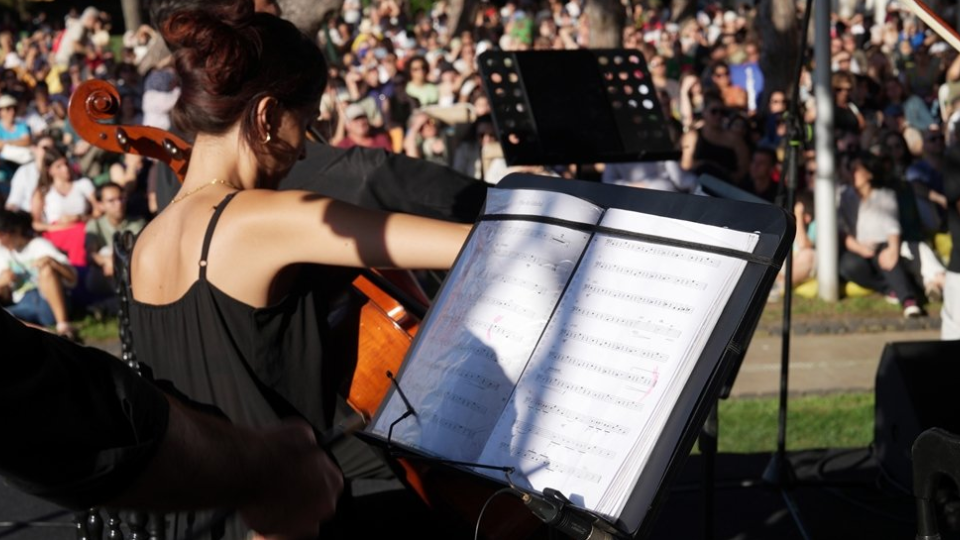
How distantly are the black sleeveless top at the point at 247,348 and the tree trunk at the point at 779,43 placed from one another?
9.83m

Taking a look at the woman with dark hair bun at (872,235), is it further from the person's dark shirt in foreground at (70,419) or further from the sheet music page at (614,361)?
the person's dark shirt in foreground at (70,419)

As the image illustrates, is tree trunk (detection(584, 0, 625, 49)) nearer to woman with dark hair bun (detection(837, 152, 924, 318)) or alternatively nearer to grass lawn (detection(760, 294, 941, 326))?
woman with dark hair bun (detection(837, 152, 924, 318))

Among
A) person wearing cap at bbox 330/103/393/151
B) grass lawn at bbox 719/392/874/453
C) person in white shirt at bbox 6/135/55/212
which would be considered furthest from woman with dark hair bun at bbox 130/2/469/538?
person in white shirt at bbox 6/135/55/212

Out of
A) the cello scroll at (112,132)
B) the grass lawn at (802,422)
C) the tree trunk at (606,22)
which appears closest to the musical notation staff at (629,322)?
the cello scroll at (112,132)

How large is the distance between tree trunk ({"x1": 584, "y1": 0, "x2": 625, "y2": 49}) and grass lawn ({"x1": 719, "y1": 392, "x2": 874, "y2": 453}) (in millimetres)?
5157

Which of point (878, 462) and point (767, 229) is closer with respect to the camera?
point (767, 229)

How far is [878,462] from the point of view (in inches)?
152

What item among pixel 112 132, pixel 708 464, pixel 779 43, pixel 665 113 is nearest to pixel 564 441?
pixel 708 464

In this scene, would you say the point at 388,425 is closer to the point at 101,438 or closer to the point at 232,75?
the point at 232,75

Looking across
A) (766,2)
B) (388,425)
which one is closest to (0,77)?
(766,2)

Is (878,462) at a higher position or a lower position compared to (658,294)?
lower

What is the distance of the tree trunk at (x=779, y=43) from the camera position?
11.5 metres

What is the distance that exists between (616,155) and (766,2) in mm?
8672

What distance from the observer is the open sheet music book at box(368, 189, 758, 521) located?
1.75 meters
